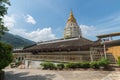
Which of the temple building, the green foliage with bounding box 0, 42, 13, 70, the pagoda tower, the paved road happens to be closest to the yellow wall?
the temple building

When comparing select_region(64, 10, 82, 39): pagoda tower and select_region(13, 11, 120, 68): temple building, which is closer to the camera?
select_region(13, 11, 120, 68): temple building

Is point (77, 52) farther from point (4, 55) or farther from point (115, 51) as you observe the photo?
point (4, 55)

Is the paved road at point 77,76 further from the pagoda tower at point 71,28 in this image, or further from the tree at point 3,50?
the pagoda tower at point 71,28

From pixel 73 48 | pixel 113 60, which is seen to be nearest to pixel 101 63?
pixel 113 60


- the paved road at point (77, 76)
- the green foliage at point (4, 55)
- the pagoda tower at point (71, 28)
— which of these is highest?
the pagoda tower at point (71, 28)

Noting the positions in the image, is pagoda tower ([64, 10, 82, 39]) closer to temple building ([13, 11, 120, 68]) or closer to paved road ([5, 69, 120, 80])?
temple building ([13, 11, 120, 68])

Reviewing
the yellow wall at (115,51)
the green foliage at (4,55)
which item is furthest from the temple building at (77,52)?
the green foliage at (4,55)

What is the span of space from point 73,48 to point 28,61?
38.8 feet

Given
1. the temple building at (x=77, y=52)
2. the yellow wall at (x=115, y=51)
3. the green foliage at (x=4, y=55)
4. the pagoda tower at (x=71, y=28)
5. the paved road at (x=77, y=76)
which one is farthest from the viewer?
the pagoda tower at (x=71, y=28)

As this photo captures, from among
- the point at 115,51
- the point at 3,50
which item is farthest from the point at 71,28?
the point at 3,50

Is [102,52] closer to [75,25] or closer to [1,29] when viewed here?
[1,29]

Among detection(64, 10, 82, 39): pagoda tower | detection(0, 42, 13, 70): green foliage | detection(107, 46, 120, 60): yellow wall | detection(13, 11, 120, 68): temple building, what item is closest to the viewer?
detection(0, 42, 13, 70): green foliage

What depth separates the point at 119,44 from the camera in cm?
1648

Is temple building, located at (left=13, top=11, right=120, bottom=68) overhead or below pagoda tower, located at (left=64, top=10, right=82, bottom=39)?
below
